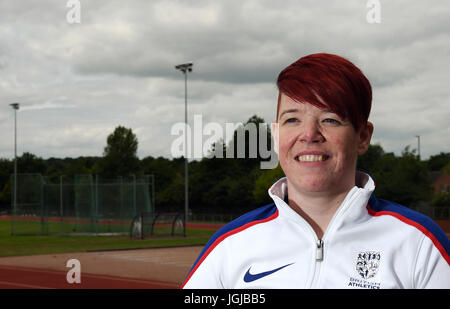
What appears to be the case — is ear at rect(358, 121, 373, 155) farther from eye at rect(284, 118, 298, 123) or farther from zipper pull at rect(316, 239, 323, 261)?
zipper pull at rect(316, 239, 323, 261)

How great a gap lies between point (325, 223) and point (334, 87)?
1.71 feet

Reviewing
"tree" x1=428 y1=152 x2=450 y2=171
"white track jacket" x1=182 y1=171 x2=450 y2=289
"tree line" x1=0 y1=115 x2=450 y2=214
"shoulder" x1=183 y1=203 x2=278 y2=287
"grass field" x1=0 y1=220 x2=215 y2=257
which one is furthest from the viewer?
"tree" x1=428 y1=152 x2=450 y2=171

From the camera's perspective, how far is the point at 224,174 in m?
57.1

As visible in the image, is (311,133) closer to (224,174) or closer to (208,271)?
(208,271)

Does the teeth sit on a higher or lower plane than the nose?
lower

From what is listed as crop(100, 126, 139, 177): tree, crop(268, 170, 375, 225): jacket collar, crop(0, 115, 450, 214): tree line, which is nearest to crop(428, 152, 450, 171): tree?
crop(0, 115, 450, 214): tree line

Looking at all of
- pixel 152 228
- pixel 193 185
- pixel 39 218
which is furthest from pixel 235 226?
pixel 193 185

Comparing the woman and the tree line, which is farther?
the tree line

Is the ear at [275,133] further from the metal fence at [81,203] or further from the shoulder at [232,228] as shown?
the metal fence at [81,203]

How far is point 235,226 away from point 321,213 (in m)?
0.32

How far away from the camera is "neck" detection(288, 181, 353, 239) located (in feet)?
7.19

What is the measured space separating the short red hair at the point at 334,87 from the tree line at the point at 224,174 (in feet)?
15.5

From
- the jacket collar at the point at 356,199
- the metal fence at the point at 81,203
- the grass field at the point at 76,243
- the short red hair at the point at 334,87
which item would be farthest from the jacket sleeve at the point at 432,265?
the metal fence at the point at 81,203

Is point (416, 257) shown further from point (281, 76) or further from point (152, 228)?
point (152, 228)
